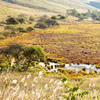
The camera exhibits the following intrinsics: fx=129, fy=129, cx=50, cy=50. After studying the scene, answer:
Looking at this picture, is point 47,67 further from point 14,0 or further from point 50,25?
point 14,0

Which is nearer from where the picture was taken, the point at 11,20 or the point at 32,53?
the point at 32,53

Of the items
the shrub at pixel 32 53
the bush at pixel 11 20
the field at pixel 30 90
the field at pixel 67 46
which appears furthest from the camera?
the bush at pixel 11 20

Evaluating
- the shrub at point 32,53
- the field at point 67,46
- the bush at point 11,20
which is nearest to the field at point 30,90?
the shrub at point 32,53

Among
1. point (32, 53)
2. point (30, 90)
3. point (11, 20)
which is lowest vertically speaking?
point (11, 20)

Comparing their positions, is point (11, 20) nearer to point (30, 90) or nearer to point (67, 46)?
point (67, 46)

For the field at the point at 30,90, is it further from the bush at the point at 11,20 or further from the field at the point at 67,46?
the bush at the point at 11,20

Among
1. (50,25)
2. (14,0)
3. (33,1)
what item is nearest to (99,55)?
(50,25)

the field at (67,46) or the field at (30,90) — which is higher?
the field at (30,90)

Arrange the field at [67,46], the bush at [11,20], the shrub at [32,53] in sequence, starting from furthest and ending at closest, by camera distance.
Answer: the bush at [11,20] < the field at [67,46] < the shrub at [32,53]

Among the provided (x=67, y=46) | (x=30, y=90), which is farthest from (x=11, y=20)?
(x=30, y=90)

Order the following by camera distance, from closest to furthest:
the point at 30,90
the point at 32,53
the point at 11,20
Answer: the point at 30,90, the point at 32,53, the point at 11,20

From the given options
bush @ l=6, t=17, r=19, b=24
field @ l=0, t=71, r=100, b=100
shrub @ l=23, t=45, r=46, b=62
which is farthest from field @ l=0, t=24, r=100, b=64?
bush @ l=6, t=17, r=19, b=24

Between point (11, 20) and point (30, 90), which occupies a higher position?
point (30, 90)

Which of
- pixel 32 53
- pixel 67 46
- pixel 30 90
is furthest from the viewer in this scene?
pixel 67 46
